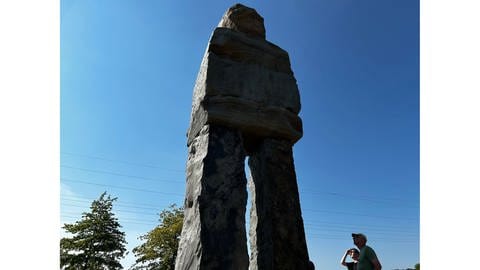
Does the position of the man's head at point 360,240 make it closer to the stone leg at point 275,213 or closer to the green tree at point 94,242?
the stone leg at point 275,213

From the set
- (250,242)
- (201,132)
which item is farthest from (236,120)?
(250,242)

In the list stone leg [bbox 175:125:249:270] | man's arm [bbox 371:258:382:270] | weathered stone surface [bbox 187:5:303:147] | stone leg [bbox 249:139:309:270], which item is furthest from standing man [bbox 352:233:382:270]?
weathered stone surface [bbox 187:5:303:147]

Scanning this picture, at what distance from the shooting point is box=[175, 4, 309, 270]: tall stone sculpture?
3463mm

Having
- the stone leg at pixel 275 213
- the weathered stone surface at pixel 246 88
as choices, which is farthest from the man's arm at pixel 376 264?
the weathered stone surface at pixel 246 88

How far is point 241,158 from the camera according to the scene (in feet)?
12.9

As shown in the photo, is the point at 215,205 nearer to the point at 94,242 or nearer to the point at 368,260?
the point at 368,260

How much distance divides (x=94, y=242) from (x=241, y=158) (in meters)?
21.2

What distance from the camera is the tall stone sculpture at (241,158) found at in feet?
11.4

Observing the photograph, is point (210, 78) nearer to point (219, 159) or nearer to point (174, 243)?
point (219, 159)

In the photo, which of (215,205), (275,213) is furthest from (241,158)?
(275,213)

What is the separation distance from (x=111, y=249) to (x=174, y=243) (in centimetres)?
421

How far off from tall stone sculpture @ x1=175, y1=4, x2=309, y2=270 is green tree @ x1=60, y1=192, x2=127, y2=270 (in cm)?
2003

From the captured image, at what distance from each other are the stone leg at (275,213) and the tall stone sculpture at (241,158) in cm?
1

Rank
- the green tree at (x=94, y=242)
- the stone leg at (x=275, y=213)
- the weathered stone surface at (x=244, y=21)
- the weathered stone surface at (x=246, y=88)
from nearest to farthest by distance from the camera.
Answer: the stone leg at (x=275, y=213) < the weathered stone surface at (x=246, y=88) < the weathered stone surface at (x=244, y=21) < the green tree at (x=94, y=242)
